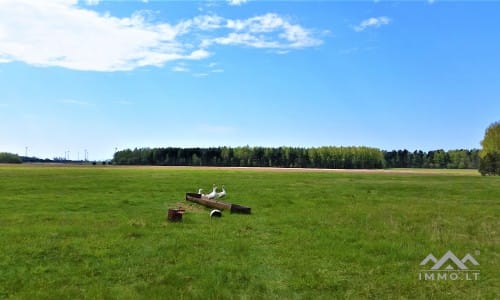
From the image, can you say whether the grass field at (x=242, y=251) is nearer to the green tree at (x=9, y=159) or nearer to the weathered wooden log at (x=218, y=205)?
the weathered wooden log at (x=218, y=205)

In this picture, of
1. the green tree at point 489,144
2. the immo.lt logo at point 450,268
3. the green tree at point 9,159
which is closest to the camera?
the immo.lt logo at point 450,268

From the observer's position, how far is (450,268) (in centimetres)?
1103

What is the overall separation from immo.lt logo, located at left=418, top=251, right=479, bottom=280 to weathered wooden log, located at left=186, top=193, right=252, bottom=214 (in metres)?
9.89

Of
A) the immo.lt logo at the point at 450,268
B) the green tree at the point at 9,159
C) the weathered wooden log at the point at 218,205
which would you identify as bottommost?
the immo.lt logo at the point at 450,268

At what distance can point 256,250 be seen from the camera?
12609mm

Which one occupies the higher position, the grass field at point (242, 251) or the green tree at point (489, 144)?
the green tree at point (489, 144)

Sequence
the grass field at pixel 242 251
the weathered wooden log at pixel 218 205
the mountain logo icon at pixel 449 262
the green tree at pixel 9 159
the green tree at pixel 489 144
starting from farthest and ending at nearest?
the green tree at pixel 9 159, the green tree at pixel 489 144, the weathered wooden log at pixel 218 205, the mountain logo icon at pixel 449 262, the grass field at pixel 242 251

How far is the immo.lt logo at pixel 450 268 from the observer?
33.9 ft

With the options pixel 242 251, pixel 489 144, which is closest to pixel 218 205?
pixel 242 251

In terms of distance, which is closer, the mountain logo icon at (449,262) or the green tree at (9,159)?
the mountain logo icon at (449,262)

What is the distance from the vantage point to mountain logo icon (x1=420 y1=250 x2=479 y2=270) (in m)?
11.1

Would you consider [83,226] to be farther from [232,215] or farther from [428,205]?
[428,205]

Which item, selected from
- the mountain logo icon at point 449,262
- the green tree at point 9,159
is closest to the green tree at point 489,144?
the mountain logo icon at point 449,262

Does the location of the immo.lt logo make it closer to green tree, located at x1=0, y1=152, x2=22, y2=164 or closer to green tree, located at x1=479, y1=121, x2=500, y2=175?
green tree, located at x1=479, y1=121, x2=500, y2=175
